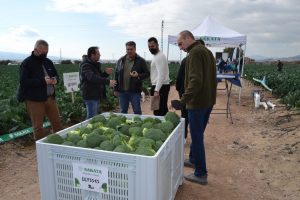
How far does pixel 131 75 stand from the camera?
5.82 meters

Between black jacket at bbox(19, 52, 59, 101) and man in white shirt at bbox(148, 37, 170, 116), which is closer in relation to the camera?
black jacket at bbox(19, 52, 59, 101)

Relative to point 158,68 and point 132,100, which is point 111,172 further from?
point 132,100

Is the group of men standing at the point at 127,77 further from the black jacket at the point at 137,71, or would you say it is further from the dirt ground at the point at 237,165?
the dirt ground at the point at 237,165

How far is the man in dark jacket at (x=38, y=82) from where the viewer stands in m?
5.02

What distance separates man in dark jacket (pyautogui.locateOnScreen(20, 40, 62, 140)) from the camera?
5017 millimetres

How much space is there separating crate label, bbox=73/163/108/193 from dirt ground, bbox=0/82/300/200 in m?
1.70

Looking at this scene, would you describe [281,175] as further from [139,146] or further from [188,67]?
[139,146]

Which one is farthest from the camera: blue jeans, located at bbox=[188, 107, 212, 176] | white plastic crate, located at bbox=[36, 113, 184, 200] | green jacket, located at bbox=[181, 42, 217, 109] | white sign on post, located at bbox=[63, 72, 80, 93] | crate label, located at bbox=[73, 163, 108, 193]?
white sign on post, located at bbox=[63, 72, 80, 93]

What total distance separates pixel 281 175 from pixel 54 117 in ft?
13.7

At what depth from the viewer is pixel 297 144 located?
6461mm

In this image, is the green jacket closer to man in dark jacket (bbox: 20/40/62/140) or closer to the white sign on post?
man in dark jacket (bbox: 20/40/62/140)

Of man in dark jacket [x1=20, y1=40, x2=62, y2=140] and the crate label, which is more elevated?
man in dark jacket [x1=20, y1=40, x2=62, y2=140]

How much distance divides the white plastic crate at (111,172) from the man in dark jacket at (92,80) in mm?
2725

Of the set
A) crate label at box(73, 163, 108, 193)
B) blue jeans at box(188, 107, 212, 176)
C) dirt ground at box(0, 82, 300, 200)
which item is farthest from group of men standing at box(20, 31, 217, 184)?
crate label at box(73, 163, 108, 193)
